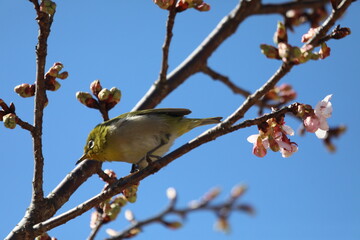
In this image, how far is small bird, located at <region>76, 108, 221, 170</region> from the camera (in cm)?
446

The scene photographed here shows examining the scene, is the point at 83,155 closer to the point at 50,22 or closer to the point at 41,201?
Answer: the point at 41,201

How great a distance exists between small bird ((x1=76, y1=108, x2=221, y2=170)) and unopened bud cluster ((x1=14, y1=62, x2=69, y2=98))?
117 centimetres

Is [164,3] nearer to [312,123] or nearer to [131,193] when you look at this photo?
[131,193]

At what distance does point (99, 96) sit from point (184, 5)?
123cm

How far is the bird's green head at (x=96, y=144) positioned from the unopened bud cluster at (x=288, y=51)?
2.62m

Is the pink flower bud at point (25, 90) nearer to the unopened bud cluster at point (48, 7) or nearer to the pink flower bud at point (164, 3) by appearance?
the unopened bud cluster at point (48, 7)

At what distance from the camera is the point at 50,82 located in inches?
133

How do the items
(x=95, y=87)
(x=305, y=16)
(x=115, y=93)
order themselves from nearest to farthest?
(x=115, y=93), (x=95, y=87), (x=305, y=16)

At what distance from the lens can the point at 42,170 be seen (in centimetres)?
313

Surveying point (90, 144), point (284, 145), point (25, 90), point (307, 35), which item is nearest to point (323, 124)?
point (284, 145)

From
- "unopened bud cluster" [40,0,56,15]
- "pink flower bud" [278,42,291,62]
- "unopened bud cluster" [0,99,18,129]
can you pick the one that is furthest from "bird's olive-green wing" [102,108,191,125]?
"pink flower bud" [278,42,291,62]

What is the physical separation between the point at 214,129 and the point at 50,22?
1368mm

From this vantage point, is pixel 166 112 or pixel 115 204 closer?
pixel 115 204

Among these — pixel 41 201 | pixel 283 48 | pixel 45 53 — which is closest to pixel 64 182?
pixel 41 201
